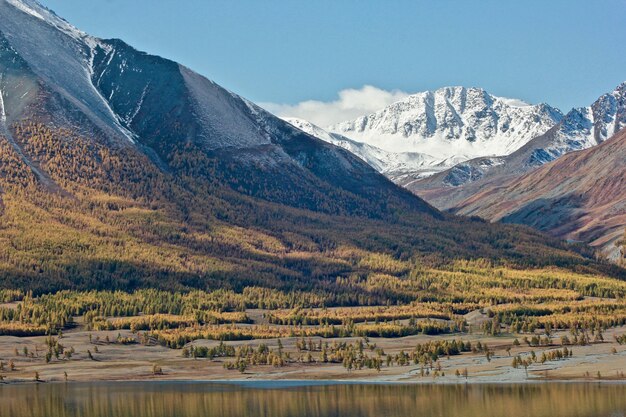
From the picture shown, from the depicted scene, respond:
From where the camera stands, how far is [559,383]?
162000 mm

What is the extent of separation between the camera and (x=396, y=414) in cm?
13725

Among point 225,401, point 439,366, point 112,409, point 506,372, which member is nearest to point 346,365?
point 439,366

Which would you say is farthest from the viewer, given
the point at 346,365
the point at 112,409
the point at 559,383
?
the point at 346,365

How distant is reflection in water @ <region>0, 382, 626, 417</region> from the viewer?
5444 inches

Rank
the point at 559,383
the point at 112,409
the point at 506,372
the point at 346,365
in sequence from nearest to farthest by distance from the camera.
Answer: the point at 112,409, the point at 559,383, the point at 506,372, the point at 346,365

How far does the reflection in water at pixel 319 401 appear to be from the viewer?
13828cm

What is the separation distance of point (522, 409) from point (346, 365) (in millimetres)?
55818

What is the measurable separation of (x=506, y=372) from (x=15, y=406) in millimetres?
63753

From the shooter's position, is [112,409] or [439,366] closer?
[112,409]

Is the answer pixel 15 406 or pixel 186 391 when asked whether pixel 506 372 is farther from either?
pixel 15 406

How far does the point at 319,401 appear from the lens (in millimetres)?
151000

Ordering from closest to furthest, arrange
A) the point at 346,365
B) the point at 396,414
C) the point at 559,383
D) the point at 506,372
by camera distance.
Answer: the point at 396,414 → the point at 559,383 → the point at 506,372 → the point at 346,365

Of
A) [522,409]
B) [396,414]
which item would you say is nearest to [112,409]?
[396,414]

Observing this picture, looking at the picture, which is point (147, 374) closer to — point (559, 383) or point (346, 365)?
point (346, 365)
